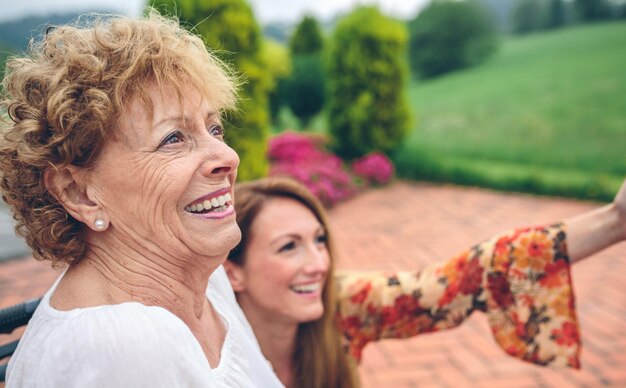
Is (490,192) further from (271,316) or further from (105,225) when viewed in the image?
(105,225)

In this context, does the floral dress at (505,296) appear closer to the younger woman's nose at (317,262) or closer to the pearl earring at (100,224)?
the younger woman's nose at (317,262)

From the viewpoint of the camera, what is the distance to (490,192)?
28.2 feet

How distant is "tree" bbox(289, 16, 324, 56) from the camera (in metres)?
17.2

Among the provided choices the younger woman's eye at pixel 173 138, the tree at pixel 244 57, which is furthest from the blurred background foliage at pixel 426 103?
the younger woman's eye at pixel 173 138

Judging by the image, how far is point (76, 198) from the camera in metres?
1.15

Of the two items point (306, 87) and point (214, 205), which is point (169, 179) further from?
point (306, 87)

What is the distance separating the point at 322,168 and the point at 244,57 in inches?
96.9

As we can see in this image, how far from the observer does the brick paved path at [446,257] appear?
3.44 m

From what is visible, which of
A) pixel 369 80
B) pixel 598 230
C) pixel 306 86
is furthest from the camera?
pixel 306 86

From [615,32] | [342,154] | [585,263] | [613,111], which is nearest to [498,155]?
[342,154]

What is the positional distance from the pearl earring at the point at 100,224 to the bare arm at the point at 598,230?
1.46 meters

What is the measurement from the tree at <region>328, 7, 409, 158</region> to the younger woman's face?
27.5 feet

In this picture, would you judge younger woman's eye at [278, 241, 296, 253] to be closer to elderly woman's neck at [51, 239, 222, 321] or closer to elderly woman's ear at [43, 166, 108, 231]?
elderly woman's neck at [51, 239, 222, 321]

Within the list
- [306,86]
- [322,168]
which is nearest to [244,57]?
[322,168]
